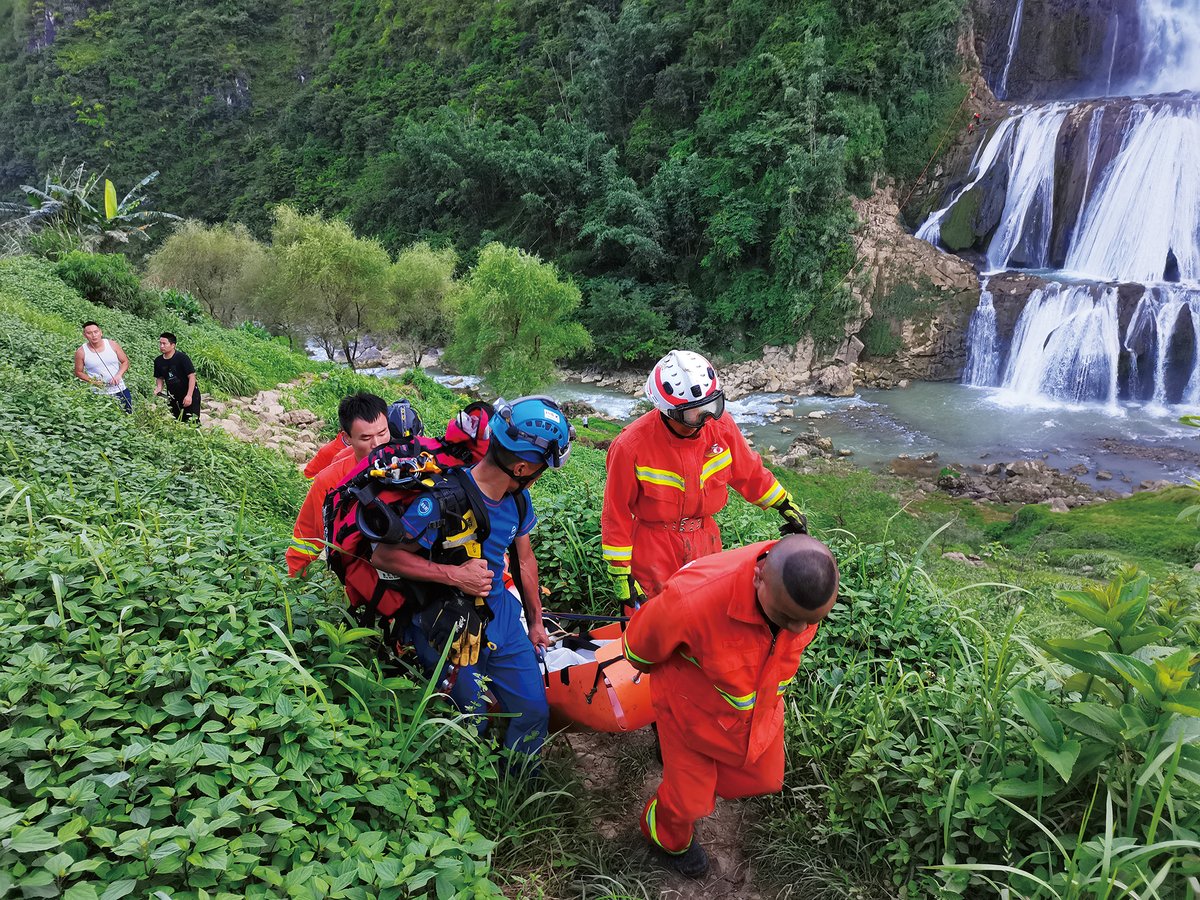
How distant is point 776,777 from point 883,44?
105 ft

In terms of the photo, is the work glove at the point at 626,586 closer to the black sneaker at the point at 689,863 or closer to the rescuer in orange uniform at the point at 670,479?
the rescuer in orange uniform at the point at 670,479

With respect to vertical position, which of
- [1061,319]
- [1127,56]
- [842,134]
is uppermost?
[1127,56]

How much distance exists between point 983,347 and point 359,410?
24.7m

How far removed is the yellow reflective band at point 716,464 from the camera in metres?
3.23

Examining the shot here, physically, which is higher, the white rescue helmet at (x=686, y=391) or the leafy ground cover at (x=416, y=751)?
the white rescue helmet at (x=686, y=391)

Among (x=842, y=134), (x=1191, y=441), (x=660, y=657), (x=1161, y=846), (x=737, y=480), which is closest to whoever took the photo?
(x=1161, y=846)

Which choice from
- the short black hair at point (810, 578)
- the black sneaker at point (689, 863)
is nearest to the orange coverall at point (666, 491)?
the black sneaker at point (689, 863)

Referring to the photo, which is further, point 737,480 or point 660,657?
point 737,480

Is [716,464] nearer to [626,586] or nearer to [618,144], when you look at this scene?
[626,586]

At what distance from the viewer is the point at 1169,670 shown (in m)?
1.77

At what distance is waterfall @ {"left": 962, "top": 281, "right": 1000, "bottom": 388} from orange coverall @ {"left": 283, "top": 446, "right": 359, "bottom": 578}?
24384mm

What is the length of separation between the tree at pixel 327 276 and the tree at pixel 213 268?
4804 mm

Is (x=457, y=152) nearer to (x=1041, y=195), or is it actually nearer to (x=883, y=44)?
(x=883, y=44)

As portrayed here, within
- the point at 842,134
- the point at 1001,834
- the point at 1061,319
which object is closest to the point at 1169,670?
the point at 1001,834
